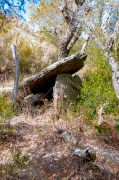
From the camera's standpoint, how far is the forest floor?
10.1 feet

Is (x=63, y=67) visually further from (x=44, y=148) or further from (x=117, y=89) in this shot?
(x=44, y=148)

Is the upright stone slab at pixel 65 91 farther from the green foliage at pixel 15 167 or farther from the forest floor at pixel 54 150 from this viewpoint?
the green foliage at pixel 15 167

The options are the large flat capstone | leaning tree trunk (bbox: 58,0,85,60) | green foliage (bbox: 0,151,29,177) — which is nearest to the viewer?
green foliage (bbox: 0,151,29,177)

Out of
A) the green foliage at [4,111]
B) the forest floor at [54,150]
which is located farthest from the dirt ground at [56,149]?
the green foliage at [4,111]

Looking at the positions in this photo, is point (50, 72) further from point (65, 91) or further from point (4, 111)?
point (4, 111)

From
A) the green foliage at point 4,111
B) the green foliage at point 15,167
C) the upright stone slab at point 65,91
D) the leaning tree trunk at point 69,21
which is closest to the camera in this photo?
the green foliage at point 15,167

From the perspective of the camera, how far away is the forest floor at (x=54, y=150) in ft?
10.1

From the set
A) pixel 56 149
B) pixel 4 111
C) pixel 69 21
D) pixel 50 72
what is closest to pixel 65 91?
pixel 50 72

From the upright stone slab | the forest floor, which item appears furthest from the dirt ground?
the upright stone slab

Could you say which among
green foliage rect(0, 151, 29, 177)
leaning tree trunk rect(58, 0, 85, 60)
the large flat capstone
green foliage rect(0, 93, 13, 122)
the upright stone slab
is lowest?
green foliage rect(0, 151, 29, 177)

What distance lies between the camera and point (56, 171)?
3184mm

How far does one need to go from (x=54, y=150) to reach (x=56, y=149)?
0.17 ft

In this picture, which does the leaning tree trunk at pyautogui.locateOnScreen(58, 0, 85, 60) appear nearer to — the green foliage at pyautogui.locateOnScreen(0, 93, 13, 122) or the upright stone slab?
the upright stone slab

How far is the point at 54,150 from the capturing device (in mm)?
3805
